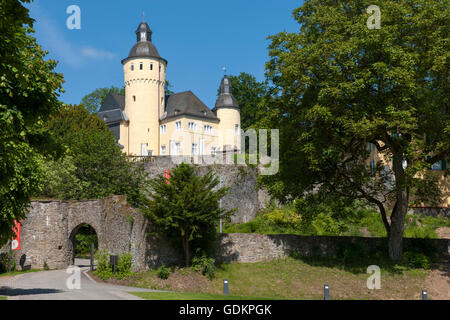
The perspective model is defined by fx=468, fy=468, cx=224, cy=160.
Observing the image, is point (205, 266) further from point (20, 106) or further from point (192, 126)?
point (192, 126)

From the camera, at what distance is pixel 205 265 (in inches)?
930

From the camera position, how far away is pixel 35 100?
1310 centimetres

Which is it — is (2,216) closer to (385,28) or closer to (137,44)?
(385,28)

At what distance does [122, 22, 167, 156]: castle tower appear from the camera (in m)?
59.9

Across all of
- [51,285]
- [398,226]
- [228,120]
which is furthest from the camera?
[228,120]

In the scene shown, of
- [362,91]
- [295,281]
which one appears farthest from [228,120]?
[362,91]

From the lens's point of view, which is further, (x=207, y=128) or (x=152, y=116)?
(x=207, y=128)

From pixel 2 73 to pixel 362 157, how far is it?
60.0 feet

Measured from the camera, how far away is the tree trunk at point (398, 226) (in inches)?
912

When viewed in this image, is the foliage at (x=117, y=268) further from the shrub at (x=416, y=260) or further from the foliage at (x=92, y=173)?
the shrub at (x=416, y=260)

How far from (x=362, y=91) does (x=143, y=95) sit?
42910 mm

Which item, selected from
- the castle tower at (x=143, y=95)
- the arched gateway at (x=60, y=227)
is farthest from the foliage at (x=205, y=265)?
the castle tower at (x=143, y=95)

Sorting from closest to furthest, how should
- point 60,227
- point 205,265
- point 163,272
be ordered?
point 163,272, point 205,265, point 60,227

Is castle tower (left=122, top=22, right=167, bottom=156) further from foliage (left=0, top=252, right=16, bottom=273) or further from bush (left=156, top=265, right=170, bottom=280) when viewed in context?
bush (left=156, top=265, right=170, bottom=280)
